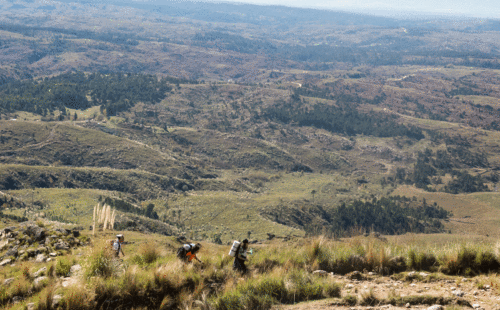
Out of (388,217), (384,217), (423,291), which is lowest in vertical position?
(384,217)

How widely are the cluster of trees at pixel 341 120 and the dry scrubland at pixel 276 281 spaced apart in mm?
161370

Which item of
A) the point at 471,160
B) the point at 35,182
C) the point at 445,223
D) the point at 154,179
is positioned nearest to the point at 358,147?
the point at 471,160

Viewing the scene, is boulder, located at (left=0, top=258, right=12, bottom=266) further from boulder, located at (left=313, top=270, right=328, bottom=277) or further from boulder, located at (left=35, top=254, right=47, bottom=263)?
boulder, located at (left=313, top=270, right=328, bottom=277)

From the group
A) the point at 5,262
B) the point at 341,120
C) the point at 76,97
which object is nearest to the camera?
the point at 5,262

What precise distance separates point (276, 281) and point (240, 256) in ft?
6.33

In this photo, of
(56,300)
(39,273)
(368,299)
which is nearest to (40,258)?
(39,273)

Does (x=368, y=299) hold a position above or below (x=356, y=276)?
above

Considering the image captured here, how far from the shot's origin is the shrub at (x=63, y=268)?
12.8 metres

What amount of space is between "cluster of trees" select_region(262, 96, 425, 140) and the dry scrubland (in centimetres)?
16137

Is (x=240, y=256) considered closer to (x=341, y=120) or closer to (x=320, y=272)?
(x=320, y=272)

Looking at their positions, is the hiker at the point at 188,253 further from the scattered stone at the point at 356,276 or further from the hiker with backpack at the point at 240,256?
the scattered stone at the point at 356,276

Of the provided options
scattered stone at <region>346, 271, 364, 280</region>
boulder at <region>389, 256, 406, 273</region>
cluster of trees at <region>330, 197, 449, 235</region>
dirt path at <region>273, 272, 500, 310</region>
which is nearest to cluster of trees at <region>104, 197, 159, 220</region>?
cluster of trees at <region>330, 197, 449, 235</region>

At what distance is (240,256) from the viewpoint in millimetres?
12727

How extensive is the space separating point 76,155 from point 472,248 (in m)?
103
